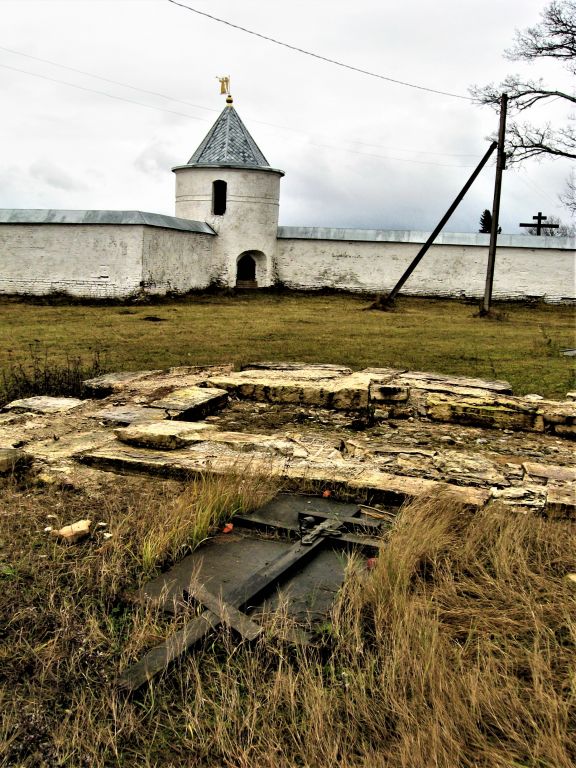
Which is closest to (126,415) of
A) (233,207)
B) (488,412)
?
(488,412)

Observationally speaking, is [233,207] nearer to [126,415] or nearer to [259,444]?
[126,415]

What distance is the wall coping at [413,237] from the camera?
1036 inches

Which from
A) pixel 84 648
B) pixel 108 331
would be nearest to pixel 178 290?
pixel 108 331

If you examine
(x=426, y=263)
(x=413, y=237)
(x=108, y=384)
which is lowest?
(x=108, y=384)

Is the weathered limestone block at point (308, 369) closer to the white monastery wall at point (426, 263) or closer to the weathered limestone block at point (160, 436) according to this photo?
the weathered limestone block at point (160, 436)

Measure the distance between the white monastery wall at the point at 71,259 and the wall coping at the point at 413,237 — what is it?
23.6 ft

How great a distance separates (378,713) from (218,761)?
0.52 m

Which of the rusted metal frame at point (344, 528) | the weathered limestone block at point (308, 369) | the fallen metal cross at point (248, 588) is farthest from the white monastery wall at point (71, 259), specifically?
the fallen metal cross at point (248, 588)

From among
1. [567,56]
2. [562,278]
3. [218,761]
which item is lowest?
[218,761]

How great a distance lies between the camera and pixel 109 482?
4.36m

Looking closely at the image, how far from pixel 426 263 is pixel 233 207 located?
25.2ft

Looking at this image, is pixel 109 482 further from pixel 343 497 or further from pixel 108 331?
pixel 108 331

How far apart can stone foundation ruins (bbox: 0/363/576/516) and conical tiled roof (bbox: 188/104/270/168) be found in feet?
65.9

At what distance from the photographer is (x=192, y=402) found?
6.32 meters
